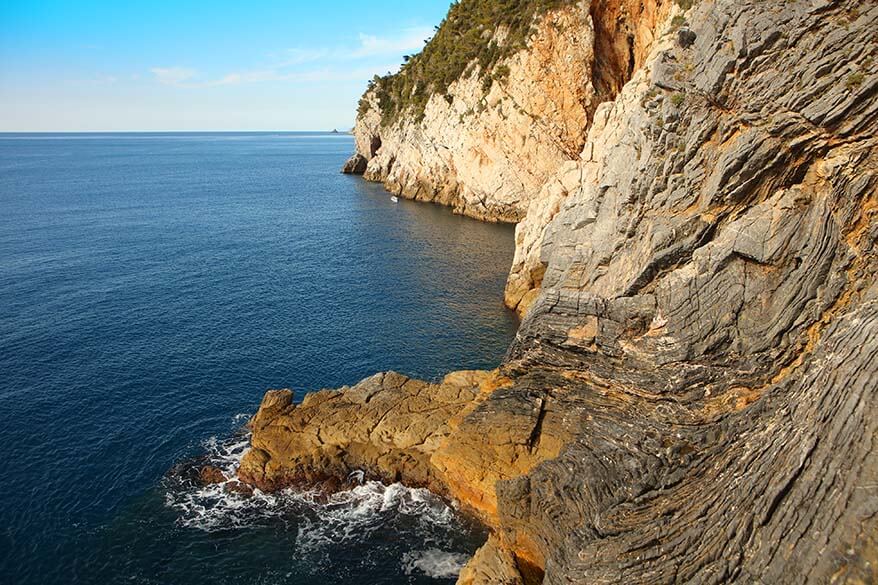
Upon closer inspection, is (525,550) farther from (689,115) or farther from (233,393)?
(233,393)

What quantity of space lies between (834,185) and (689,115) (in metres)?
7.41

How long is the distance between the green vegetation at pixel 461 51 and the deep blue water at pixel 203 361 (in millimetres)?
26348

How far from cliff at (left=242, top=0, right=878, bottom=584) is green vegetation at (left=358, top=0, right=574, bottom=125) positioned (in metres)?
51.9

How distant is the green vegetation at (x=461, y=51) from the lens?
8619cm

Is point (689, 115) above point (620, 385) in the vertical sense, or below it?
above

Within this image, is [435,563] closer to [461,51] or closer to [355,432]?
[355,432]

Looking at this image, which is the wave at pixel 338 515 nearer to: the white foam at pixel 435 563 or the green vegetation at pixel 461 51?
the white foam at pixel 435 563

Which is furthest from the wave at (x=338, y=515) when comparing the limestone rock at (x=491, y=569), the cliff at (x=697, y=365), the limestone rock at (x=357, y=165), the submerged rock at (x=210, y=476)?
the limestone rock at (x=357, y=165)

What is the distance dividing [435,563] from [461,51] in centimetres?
9216

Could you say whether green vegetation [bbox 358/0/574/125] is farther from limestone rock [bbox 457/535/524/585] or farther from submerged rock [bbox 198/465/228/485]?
limestone rock [bbox 457/535/524/585]

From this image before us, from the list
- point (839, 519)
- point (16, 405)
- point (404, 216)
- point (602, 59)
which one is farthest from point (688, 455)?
point (404, 216)

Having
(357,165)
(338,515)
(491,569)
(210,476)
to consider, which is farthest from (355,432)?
(357,165)

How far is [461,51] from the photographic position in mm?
102562

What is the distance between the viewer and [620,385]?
29.5 metres
